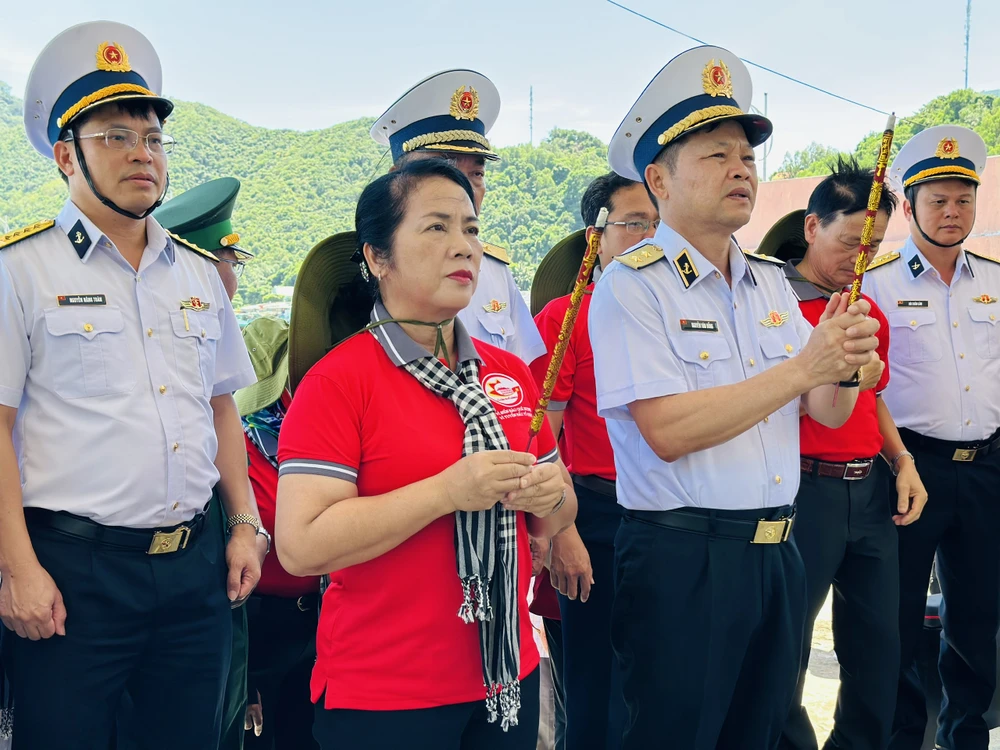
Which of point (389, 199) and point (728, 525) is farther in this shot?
point (728, 525)

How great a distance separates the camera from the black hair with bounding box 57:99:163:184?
1738 millimetres

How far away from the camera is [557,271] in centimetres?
279

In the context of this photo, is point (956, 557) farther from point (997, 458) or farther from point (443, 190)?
point (443, 190)

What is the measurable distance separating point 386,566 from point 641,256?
0.84m

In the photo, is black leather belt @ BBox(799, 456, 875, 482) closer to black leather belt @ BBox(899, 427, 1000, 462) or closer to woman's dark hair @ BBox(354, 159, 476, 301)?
black leather belt @ BBox(899, 427, 1000, 462)

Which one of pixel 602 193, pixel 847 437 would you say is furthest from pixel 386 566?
pixel 602 193

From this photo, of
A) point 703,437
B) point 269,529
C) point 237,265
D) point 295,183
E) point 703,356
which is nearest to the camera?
point 703,437

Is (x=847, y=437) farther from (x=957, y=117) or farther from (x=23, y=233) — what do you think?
(x=957, y=117)

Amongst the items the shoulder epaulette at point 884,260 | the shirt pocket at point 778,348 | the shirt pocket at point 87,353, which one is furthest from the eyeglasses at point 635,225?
the shirt pocket at point 87,353

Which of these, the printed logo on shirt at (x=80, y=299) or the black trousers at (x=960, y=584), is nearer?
the printed logo on shirt at (x=80, y=299)

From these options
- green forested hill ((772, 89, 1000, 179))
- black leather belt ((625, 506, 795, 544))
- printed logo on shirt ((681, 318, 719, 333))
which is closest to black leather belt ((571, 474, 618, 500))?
black leather belt ((625, 506, 795, 544))

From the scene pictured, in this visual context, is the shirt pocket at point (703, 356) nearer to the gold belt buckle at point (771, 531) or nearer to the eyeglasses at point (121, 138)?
the gold belt buckle at point (771, 531)

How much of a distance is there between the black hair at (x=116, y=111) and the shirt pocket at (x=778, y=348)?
52.3 inches

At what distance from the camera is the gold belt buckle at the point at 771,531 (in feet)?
5.49
